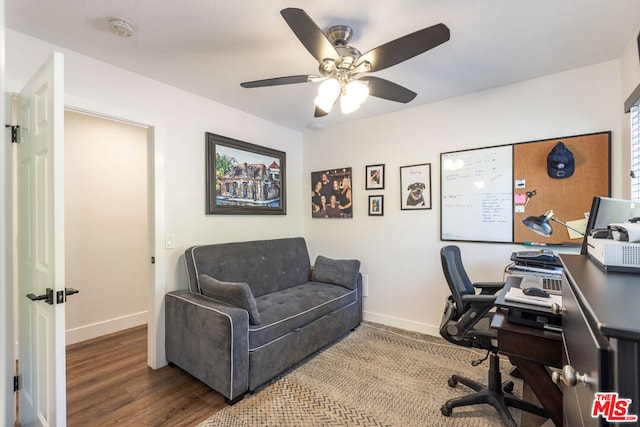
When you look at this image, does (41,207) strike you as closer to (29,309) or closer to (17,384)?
(29,309)

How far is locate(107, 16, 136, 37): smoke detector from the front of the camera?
1716 millimetres

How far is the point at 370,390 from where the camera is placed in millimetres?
2131

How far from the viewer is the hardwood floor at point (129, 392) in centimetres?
185

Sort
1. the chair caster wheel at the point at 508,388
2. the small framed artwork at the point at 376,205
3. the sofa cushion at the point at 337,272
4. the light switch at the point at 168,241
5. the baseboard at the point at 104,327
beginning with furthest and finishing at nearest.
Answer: the small framed artwork at the point at 376,205 → the sofa cushion at the point at 337,272 → the baseboard at the point at 104,327 → the light switch at the point at 168,241 → the chair caster wheel at the point at 508,388

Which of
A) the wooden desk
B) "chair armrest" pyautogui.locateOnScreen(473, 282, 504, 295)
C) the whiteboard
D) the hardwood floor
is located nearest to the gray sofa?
the hardwood floor

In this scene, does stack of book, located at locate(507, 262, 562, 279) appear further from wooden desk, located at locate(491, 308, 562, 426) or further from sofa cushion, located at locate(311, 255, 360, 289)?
sofa cushion, located at locate(311, 255, 360, 289)

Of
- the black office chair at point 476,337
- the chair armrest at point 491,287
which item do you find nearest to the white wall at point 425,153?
the chair armrest at point 491,287

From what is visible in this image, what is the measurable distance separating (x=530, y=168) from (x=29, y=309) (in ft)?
12.1

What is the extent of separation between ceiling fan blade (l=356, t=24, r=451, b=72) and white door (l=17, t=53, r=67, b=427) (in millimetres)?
1509

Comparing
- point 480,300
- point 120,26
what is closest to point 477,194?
point 480,300

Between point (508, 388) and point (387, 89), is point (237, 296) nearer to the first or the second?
point (387, 89)

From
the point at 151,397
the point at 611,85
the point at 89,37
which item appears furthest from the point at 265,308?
the point at 611,85

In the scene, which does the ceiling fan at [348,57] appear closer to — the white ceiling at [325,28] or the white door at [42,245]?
the white ceiling at [325,28]

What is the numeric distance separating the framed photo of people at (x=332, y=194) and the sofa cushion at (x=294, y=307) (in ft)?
3.14
